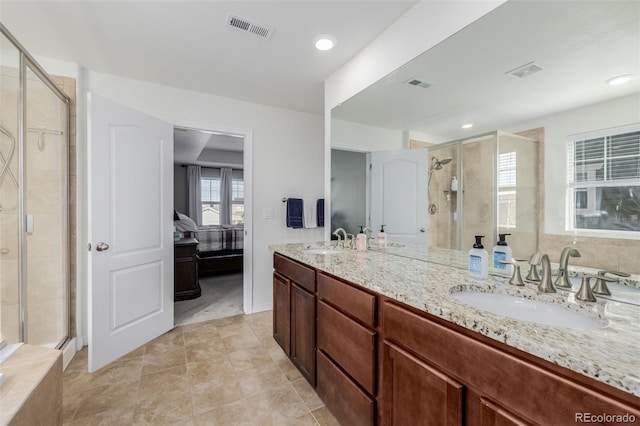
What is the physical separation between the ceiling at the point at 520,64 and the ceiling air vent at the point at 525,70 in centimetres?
1

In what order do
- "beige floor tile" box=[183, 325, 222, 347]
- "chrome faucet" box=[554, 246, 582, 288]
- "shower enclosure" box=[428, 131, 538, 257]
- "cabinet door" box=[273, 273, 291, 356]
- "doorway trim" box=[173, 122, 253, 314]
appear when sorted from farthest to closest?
"doorway trim" box=[173, 122, 253, 314] < "beige floor tile" box=[183, 325, 222, 347] < "cabinet door" box=[273, 273, 291, 356] < "shower enclosure" box=[428, 131, 538, 257] < "chrome faucet" box=[554, 246, 582, 288]

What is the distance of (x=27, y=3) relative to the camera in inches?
65.4

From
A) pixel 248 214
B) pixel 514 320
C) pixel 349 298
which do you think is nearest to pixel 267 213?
pixel 248 214

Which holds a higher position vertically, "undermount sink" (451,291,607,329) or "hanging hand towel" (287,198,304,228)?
"hanging hand towel" (287,198,304,228)

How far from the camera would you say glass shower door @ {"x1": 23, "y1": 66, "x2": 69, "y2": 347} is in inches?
83.0

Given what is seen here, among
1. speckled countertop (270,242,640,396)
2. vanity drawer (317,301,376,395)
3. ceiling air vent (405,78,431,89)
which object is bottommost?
vanity drawer (317,301,376,395)

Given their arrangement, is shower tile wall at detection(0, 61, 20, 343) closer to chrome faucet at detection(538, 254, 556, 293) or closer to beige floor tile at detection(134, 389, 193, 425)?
beige floor tile at detection(134, 389, 193, 425)

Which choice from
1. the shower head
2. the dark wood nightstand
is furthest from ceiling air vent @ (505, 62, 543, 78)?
the dark wood nightstand

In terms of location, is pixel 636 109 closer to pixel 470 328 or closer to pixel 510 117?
pixel 510 117

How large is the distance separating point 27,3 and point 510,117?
2.81 meters

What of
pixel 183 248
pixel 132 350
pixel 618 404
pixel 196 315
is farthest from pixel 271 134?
pixel 618 404

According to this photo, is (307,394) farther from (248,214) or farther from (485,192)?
(248,214)

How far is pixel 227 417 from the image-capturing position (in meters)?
1.57

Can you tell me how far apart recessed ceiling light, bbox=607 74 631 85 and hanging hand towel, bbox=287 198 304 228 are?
8.82 feet
